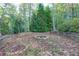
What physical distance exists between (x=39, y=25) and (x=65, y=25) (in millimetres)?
239

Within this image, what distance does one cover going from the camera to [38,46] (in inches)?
57.7

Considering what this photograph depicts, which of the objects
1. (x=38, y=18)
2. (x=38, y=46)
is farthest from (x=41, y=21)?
(x=38, y=46)

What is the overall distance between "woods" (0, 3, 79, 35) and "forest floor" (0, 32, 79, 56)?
65 millimetres

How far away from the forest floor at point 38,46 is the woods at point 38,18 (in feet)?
0.21

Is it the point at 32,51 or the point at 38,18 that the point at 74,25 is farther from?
the point at 32,51

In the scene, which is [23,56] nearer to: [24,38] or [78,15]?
[24,38]

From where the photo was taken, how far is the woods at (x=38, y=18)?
1.46 m

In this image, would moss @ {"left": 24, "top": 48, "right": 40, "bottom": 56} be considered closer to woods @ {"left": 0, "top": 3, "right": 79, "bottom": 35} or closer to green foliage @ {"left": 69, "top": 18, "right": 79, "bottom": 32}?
woods @ {"left": 0, "top": 3, "right": 79, "bottom": 35}

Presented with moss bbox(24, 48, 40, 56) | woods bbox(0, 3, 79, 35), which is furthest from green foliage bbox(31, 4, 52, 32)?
moss bbox(24, 48, 40, 56)

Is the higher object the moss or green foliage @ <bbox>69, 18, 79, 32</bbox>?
green foliage @ <bbox>69, 18, 79, 32</bbox>

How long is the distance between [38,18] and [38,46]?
260 mm

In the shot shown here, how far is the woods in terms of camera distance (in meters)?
1.46

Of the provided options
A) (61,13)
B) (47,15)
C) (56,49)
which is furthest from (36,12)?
(56,49)

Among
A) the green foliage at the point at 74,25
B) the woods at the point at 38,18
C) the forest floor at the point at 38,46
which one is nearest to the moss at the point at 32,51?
the forest floor at the point at 38,46
